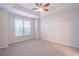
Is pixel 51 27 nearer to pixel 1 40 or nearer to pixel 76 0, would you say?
pixel 1 40

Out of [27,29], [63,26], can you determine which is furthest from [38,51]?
[27,29]

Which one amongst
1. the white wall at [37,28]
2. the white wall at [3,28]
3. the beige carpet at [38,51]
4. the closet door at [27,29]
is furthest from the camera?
the white wall at [37,28]

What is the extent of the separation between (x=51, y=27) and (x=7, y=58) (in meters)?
5.55

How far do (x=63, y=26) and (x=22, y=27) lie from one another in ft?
11.3

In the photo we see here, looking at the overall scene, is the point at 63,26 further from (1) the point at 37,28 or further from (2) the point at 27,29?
(2) the point at 27,29

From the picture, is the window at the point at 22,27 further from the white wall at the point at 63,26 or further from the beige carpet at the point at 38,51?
the beige carpet at the point at 38,51

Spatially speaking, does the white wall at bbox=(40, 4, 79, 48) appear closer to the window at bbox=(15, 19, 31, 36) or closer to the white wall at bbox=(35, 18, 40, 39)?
the white wall at bbox=(35, 18, 40, 39)

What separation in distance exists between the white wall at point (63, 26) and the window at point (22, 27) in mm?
1509

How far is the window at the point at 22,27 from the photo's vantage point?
625 centimetres

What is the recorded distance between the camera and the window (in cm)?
625

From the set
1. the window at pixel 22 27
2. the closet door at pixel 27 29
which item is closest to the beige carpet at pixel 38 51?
the window at pixel 22 27

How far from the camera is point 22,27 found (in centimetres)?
687

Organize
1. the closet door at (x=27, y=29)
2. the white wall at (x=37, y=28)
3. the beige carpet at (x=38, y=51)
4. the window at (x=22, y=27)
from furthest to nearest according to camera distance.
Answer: the white wall at (x=37, y=28)
the closet door at (x=27, y=29)
the window at (x=22, y=27)
the beige carpet at (x=38, y=51)

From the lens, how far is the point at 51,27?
6.53 m
